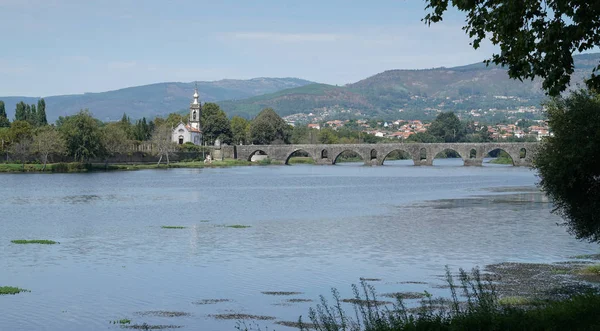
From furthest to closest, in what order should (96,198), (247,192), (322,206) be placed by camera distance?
(247,192) → (96,198) → (322,206)

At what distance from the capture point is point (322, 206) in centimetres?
6106

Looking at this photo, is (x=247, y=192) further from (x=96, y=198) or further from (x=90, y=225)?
(x=90, y=225)

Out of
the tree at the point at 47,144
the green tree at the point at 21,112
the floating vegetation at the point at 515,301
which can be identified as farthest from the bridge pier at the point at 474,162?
the floating vegetation at the point at 515,301

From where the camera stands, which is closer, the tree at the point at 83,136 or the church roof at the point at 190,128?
the tree at the point at 83,136

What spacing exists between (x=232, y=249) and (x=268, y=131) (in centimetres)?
14377

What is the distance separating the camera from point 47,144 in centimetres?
11538

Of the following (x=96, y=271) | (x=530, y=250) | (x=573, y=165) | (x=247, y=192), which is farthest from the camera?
(x=247, y=192)

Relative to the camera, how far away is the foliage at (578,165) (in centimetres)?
2559

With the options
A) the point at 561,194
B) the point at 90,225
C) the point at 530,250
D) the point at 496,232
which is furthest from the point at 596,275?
the point at 90,225

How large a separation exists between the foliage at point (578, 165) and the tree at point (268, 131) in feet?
495

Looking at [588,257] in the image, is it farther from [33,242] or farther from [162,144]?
[162,144]

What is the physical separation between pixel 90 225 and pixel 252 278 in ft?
68.5

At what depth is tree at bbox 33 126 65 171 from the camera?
379 ft

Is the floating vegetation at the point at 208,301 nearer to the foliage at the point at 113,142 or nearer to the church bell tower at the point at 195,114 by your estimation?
the foliage at the point at 113,142
